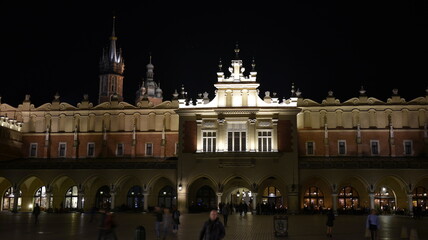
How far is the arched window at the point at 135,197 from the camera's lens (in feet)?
198

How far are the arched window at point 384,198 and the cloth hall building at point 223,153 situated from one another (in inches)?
4.4

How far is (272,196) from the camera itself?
5741 cm

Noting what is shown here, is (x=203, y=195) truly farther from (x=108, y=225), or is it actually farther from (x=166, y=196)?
(x=108, y=225)

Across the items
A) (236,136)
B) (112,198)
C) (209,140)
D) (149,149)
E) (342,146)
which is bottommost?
(112,198)

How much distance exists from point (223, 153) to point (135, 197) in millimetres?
13759

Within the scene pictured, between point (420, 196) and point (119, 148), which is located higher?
point (119, 148)

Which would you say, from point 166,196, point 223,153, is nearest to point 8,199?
point 166,196

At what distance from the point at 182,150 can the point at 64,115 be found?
1856 centimetres

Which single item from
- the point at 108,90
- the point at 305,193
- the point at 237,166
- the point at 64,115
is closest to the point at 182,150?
the point at 237,166

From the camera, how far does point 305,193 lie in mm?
57406

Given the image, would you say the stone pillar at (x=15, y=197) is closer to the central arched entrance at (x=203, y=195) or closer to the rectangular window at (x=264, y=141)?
the central arched entrance at (x=203, y=195)

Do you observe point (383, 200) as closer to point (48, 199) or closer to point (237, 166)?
point (237, 166)

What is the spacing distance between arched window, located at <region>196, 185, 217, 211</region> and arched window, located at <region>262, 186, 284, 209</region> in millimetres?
5694

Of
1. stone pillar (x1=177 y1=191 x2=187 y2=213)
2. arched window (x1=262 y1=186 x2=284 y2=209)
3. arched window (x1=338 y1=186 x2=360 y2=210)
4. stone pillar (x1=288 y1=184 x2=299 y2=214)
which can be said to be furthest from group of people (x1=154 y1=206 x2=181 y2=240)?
arched window (x1=338 y1=186 x2=360 y2=210)
